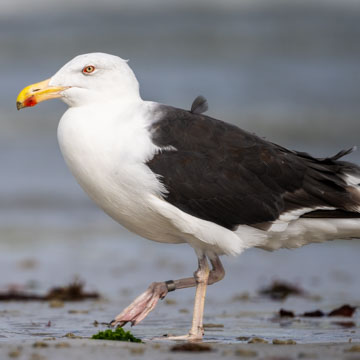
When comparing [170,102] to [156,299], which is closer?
[156,299]

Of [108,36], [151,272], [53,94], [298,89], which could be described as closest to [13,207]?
[151,272]

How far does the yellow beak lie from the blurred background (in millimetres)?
1745

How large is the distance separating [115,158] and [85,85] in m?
0.76

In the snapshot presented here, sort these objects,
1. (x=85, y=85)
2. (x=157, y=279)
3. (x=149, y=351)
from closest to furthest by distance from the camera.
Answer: (x=149, y=351) → (x=85, y=85) → (x=157, y=279)

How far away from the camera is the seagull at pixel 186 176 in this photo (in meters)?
6.09

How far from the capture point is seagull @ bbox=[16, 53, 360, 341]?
609cm

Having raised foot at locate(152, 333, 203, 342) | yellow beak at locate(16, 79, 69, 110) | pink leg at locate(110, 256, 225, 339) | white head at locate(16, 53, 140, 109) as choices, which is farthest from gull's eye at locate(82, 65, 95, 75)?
raised foot at locate(152, 333, 203, 342)

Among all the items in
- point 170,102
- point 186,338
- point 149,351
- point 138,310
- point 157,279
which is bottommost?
point 149,351

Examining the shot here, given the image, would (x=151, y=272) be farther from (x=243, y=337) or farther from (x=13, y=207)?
(x=13, y=207)

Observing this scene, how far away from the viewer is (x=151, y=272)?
32.6 ft

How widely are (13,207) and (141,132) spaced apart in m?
8.17

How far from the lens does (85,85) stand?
644 cm

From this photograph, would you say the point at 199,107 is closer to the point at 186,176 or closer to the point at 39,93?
the point at 186,176

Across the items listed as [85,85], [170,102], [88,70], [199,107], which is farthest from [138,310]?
[170,102]
